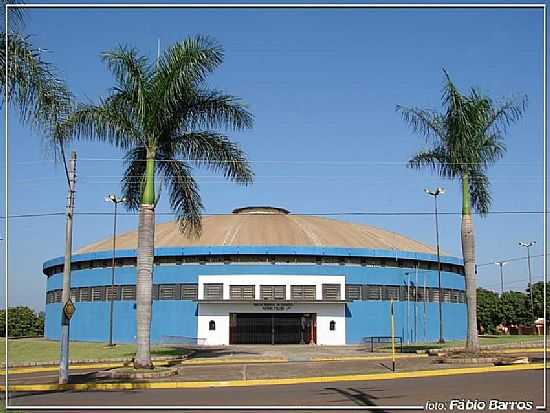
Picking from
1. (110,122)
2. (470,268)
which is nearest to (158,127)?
(110,122)

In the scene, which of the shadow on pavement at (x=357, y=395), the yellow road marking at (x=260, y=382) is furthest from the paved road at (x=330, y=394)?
the yellow road marking at (x=260, y=382)

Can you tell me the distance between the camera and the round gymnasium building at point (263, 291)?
46.8 m

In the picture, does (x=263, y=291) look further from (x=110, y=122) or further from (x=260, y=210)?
(x=110, y=122)

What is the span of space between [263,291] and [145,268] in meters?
27.6

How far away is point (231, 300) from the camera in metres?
46.2

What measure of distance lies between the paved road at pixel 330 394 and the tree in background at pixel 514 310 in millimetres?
51665

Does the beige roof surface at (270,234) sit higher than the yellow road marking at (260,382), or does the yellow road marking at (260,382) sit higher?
the beige roof surface at (270,234)

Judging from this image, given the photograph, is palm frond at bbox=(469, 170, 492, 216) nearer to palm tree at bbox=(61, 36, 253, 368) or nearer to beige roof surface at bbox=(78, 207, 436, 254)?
palm tree at bbox=(61, 36, 253, 368)

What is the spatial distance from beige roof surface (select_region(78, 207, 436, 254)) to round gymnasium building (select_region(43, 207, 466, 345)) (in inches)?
→ 6.0

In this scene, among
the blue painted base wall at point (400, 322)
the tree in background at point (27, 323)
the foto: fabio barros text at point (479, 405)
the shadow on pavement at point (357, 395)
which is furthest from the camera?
the tree in background at point (27, 323)

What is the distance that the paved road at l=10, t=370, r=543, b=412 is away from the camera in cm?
1284

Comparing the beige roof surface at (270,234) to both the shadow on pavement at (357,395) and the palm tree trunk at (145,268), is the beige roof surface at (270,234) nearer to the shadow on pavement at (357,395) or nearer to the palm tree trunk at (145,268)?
the palm tree trunk at (145,268)

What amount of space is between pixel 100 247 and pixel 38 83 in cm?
4290

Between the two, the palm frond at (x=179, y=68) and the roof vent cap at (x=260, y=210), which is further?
the roof vent cap at (x=260, y=210)
